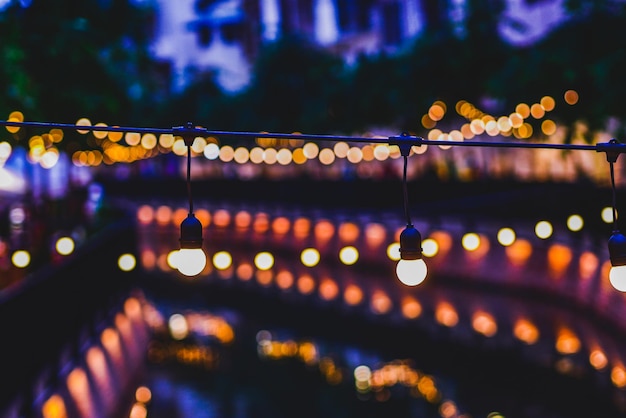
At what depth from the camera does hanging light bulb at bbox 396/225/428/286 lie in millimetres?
4977

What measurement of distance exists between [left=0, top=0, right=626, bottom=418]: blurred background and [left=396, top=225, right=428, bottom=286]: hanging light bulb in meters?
0.64

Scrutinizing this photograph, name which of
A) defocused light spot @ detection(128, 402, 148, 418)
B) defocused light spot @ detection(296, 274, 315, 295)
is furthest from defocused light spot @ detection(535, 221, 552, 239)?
defocused light spot @ detection(296, 274, 315, 295)

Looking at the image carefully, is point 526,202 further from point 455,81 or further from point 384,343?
point 384,343

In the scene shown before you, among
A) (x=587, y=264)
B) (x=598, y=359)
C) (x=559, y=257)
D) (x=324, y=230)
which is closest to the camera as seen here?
(x=598, y=359)

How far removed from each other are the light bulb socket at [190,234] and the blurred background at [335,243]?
0.66 meters

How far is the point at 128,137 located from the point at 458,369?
21913mm

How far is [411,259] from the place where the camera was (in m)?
4.99

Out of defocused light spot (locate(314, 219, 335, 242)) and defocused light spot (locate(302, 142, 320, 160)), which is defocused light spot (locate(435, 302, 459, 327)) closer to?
defocused light spot (locate(314, 219, 335, 242))

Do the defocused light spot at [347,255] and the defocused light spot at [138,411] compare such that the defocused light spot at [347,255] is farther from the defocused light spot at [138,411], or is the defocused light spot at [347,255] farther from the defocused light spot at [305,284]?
the defocused light spot at [305,284]

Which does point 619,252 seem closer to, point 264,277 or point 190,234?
point 190,234

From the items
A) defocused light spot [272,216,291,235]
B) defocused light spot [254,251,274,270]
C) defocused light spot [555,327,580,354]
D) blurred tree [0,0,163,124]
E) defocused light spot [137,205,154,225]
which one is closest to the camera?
defocused light spot [254,251,274,270]

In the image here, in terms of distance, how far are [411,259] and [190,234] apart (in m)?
1.25

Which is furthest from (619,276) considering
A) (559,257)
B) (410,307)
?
(559,257)

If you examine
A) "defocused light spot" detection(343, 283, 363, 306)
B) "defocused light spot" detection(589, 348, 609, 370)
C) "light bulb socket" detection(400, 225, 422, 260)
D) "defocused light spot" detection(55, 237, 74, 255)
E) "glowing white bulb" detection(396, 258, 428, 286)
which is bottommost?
"defocused light spot" detection(343, 283, 363, 306)
